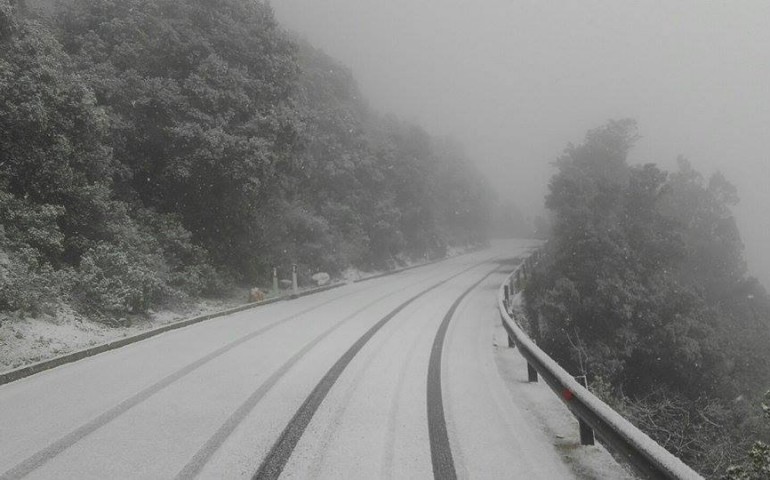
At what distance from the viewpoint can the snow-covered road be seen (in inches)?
142

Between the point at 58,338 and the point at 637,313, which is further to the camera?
the point at 637,313

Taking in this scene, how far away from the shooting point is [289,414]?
4668mm

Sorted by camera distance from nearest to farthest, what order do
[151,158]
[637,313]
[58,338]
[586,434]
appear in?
[586,434]
[58,338]
[151,158]
[637,313]

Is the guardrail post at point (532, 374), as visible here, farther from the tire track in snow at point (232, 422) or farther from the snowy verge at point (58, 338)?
the snowy verge at point (58, 338)

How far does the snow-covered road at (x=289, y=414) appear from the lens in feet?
11.8

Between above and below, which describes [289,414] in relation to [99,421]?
below

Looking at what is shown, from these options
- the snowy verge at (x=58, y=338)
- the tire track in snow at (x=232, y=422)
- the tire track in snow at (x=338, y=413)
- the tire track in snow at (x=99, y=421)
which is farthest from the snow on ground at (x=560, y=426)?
the snowy verge at (x=58, y=338)

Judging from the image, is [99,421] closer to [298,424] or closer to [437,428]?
[298,424]

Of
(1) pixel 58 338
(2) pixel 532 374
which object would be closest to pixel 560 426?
(2) pixel 532 374

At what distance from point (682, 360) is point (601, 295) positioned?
168 inches

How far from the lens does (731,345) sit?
24203 mm

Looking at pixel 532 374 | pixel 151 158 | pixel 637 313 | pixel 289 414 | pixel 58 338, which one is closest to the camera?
pixel 289 414

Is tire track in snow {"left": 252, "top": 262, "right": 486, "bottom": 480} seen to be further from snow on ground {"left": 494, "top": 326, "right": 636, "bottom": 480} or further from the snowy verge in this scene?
the snowy verge

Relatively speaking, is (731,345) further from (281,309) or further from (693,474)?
(693,474)
